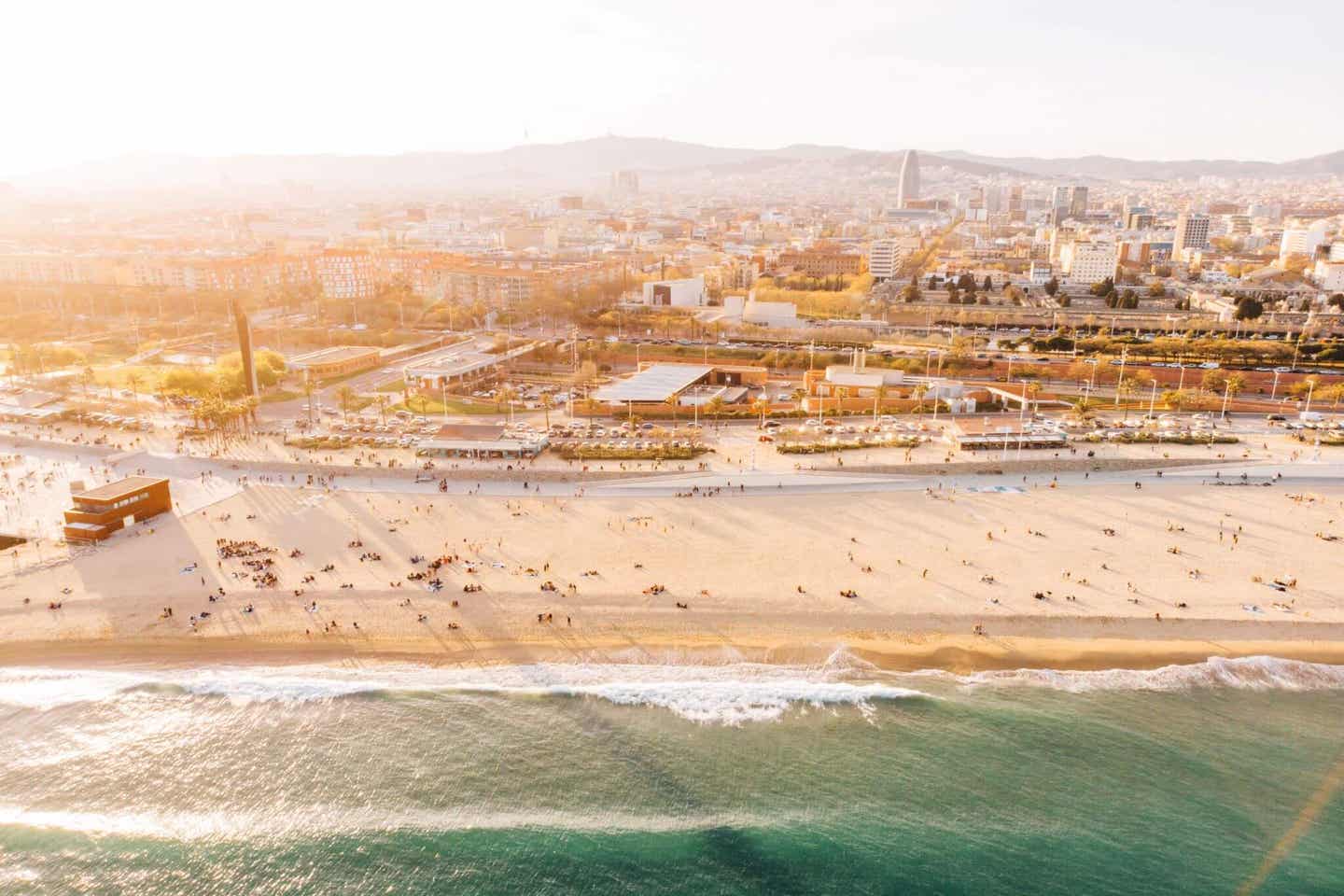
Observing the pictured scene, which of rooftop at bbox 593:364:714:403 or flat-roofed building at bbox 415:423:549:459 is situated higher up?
rooftop at bbox 593:364:714:403

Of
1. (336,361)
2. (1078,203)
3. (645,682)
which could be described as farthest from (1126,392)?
(1078,203)

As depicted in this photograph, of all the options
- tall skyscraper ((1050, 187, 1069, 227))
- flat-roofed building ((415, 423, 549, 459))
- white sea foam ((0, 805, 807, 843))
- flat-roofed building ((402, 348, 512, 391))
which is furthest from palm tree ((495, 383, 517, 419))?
tall skyscraper ((1050, 187, 1069, 227))

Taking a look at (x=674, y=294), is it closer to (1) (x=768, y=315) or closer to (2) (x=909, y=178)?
(1) (x=768, y=315)

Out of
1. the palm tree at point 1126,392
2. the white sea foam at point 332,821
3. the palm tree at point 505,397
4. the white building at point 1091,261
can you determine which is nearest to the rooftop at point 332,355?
the palm tree at point 505,397

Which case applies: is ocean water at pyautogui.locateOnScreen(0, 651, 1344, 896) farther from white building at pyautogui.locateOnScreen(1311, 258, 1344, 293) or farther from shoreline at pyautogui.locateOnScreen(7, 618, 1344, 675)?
white building at pyautogui.locateOnScreen(1311, 258, 1344, 293)

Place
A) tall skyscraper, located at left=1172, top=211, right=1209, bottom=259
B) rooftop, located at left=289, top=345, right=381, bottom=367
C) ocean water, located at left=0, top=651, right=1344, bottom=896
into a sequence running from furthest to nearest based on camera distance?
tall skyscraper, located at left=1172, top=211, right=1209, bottom=259, rooftop, located at left=289, top=345, right=381, bottom=367, ocean water, located at left=0, top=651, right=1344, bottom=896

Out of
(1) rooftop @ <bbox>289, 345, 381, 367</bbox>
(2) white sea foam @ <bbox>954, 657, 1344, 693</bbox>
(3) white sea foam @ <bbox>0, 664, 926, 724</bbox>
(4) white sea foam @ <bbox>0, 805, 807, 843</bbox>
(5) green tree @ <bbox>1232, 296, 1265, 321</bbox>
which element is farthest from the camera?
(5) green tree @ <bbox>1232, 296, 1265, 321</bbox>

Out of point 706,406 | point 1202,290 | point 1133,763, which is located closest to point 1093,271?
point 1202,290
